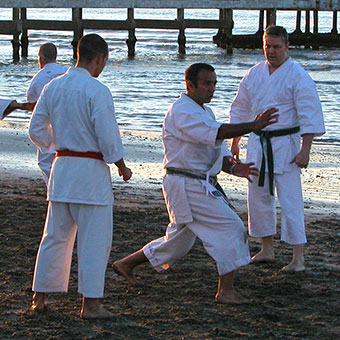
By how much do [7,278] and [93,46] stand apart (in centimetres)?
178

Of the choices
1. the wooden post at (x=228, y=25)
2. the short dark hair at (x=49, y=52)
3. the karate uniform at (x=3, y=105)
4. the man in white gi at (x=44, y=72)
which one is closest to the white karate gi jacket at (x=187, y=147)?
the karate uniform at (x=3, y=105)

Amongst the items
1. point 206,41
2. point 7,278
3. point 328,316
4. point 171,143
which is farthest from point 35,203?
point 206,41

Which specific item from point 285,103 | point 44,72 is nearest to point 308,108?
point 285,103

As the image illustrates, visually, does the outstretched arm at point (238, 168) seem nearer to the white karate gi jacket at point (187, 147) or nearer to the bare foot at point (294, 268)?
the white karate gi jacket at point (187, 147)

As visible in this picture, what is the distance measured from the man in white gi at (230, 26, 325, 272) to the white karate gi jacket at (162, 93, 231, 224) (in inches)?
36.9

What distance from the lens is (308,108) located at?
616 centimetres

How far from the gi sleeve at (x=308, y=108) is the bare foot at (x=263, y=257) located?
2.99 feet

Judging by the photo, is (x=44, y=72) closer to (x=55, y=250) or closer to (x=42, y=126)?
(x=42, y=126)

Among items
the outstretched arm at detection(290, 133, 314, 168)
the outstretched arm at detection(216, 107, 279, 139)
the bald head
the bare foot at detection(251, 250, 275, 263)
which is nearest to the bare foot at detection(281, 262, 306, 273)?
the bare foot at detection(251, 250, 275, 263)

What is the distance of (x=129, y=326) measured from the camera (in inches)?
193

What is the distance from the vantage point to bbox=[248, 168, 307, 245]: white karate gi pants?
6293 millimetres

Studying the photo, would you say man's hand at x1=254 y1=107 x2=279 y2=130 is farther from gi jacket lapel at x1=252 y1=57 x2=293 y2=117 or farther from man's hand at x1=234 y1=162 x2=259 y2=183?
gi jacket lapel at x1=252 y1=57 x2=293 y2=117

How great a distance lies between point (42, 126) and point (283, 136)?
76.6 inches

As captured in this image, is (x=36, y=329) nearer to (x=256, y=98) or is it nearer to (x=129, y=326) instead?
(x=129, y=326)
